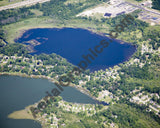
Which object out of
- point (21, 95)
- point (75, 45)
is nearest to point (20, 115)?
point (21, 95)

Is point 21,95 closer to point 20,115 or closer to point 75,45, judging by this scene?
point 20,115

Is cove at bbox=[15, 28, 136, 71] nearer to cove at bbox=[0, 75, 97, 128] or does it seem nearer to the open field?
cove at bbox=[0, 75, 97, 128]

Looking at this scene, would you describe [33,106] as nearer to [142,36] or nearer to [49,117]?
[49,117]

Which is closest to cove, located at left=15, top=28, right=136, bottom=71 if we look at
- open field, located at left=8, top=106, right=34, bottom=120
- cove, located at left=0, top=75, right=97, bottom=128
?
cove, located at left=0, top=75, right=97, bottom=128

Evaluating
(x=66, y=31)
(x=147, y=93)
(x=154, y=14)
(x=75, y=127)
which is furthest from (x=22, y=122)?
(x=154, y=14)

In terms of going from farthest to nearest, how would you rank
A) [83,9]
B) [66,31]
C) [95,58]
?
[83,9]
[66,31]
[95,58]

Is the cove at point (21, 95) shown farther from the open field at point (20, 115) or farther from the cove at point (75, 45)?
the cove at point (75, 45)
